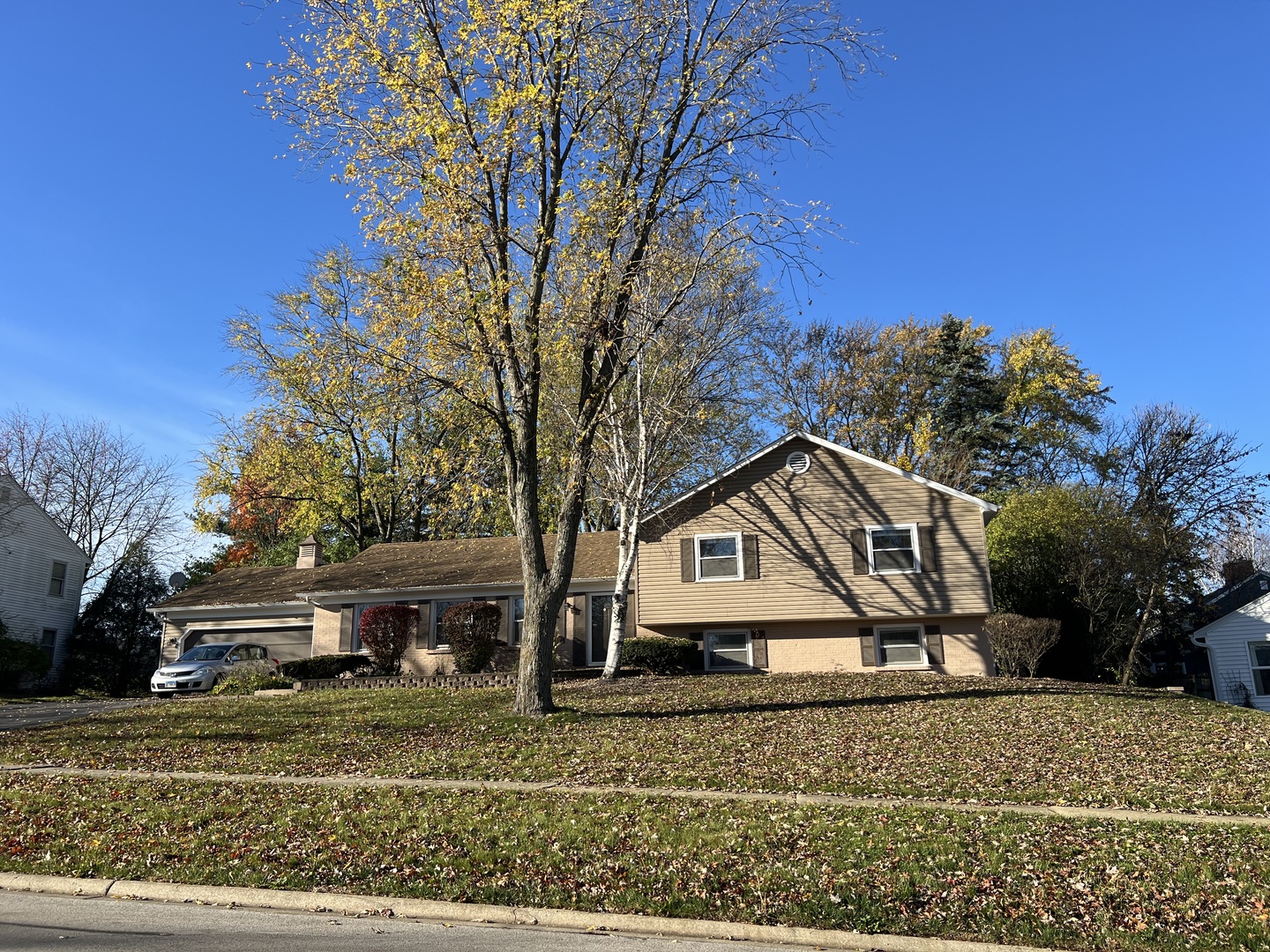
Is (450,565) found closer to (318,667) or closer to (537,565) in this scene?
(318,667)

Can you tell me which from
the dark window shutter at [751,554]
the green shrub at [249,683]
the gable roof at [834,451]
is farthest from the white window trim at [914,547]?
the green shrub at [249,683]

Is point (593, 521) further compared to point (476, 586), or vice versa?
point (593, 521)

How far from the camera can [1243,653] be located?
26.5 meters

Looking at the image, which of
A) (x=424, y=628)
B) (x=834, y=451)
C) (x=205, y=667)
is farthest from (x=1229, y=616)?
(x=205, y=667)

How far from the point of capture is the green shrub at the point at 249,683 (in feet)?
72.3

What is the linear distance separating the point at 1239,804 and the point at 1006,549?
17.8 metres

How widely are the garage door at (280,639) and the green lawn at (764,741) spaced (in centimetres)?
1095

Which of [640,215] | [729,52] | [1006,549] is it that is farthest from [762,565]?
[729,52]

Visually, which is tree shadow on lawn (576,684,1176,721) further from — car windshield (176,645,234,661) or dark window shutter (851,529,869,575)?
car windshield (176,645,234,661)

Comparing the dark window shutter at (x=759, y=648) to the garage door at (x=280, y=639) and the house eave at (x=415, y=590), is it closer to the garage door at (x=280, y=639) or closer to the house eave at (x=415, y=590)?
the house eave at (x=415, y=590)

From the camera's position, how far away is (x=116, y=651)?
3381 centimetres

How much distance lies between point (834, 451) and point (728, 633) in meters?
5.47

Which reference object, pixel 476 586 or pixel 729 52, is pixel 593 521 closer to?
pixel 476 586

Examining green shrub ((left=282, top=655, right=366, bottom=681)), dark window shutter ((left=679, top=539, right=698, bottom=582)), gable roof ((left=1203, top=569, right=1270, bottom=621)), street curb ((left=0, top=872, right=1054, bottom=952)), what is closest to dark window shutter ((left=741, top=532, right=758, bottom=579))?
dark window shutter ((left=679, top=539, right=698, bottom=582))
